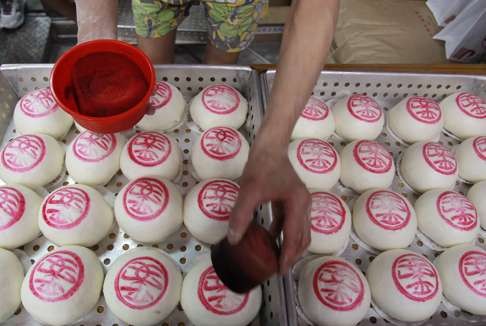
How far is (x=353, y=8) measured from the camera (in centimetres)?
218

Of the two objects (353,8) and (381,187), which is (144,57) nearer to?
(381,187)

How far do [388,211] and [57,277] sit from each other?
85 centimetres

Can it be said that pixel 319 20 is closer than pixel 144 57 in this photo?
Yes

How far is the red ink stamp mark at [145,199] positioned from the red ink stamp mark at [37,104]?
1.22ft

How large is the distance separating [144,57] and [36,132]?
0.46 m

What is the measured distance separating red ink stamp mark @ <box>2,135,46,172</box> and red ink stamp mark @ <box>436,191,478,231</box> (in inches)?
44.3

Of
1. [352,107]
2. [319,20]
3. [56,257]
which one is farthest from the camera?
[352,107]

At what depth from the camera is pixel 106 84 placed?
0.92 m

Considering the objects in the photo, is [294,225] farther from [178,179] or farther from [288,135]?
[178,179]

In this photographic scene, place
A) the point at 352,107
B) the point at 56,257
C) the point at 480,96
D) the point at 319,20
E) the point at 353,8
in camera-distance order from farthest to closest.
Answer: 1. the point at 353,8
2. the point at 480,96
3. the point at 352,107
4. the point at 56,257
5. the point at 319,20

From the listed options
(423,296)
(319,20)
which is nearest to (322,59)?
(319,20)

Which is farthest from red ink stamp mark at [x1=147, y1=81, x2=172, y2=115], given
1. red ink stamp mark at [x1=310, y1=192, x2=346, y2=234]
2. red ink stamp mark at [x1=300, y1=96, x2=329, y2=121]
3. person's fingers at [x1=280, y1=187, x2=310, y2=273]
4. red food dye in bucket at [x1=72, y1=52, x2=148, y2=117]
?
person's fingers at [x1=280, y1=187, x2=310, y2=273]

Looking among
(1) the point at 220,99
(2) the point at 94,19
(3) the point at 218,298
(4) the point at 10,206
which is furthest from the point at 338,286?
(2) the point at 94,19

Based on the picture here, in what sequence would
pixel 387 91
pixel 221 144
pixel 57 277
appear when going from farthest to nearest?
pixel 387 91, pixel 221 144, pixel 57 277
